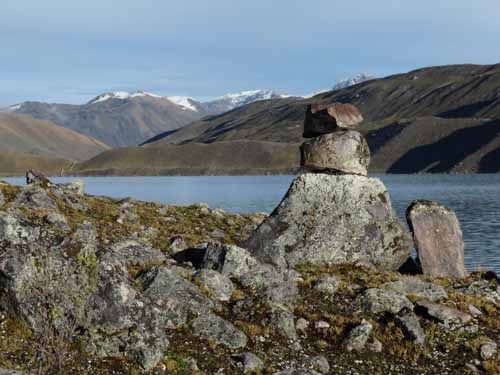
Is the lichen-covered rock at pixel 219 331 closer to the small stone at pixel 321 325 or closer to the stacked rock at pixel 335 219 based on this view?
the small stone at pixel 321 325

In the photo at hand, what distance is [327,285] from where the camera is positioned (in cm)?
2148

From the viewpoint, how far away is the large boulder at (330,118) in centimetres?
3094

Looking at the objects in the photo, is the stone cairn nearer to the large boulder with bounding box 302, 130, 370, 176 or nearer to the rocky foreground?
the large boulder with bounding box 302, 130, 370, 176

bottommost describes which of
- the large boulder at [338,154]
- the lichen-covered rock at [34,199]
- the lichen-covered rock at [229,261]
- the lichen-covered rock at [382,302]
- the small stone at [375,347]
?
the small stone at [375,347]

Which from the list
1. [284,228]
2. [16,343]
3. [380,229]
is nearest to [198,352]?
[16,343]

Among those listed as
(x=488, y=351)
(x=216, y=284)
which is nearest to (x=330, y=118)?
(x=216, y=284)

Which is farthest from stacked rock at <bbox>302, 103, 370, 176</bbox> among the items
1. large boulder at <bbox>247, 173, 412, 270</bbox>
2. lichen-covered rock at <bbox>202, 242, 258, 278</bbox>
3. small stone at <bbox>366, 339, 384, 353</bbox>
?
small stone at <bbox>366, 339, 384, 353</bbox>

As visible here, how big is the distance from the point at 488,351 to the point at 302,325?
5437mm

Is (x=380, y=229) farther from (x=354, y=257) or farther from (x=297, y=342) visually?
(x=297, y=342)

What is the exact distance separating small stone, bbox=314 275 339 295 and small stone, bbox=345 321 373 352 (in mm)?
3209

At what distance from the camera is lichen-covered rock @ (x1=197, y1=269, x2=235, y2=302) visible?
19938 mm

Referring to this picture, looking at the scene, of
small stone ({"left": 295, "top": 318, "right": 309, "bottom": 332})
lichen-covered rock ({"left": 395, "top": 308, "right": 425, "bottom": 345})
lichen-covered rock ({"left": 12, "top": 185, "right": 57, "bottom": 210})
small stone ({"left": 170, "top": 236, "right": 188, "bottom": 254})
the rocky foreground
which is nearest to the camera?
the rocky foreground

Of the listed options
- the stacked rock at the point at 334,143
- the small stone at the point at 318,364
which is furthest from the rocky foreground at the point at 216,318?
the stacked rock at the point at 334,143

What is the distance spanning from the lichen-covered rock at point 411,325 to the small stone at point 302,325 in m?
2.78
